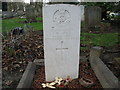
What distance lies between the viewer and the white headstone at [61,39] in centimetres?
330

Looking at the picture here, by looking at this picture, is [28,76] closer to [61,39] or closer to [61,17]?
[61,39]

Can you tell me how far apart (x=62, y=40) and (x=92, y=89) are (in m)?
1.16

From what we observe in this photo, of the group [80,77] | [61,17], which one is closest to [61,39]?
[61,17]

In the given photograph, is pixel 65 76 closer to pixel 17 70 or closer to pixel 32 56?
pixel 17 70

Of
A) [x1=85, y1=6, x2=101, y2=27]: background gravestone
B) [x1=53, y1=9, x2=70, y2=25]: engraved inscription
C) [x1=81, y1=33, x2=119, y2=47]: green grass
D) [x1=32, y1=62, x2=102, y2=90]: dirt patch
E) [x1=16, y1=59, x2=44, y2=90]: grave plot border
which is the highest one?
[x1=85, y1=6, x2=101, y2=27]: background gravestone

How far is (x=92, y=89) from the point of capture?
3.25 metres

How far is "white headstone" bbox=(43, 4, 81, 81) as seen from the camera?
3305 millimetres

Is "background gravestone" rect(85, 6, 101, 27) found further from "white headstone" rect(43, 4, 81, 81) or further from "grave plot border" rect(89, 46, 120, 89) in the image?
"white headstone" rect(43, 4, 81, 81)

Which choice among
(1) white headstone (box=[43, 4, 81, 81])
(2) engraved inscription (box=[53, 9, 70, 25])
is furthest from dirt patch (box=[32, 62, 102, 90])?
(2) engraved inscription (box=[53, 9, 70, 25])

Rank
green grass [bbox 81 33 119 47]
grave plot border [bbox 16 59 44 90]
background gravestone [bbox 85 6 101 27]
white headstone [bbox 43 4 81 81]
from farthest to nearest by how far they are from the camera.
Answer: background gravestone [bbox 85 6 101 27] < green grass [bbox 81 33 119 47] < white headstone [bbox 43 4 81 81] < grave plot border [bbox 16 59 44 90]

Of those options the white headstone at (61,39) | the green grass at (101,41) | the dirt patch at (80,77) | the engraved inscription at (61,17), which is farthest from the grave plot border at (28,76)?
the green grass at (101,41)

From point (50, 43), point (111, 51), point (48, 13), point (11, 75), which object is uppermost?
point (48, 13)

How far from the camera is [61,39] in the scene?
343cm

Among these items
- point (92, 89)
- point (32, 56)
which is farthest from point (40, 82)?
point (32, 56)
